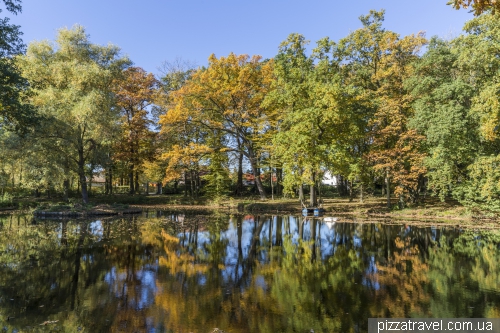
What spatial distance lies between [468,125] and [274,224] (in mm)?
16625

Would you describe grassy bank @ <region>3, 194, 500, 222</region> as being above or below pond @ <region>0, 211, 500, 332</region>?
above

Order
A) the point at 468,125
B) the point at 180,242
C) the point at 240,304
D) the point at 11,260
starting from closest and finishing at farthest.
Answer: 1. the point at 240,304
2. the point at 11,260
3. the point at 180,242
4. the point at 468,125

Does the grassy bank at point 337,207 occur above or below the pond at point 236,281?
above

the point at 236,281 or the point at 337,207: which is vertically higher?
the point at 337,207

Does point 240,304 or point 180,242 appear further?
point 180,242

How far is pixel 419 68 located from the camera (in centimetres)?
2702

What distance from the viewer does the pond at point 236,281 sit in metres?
6.08

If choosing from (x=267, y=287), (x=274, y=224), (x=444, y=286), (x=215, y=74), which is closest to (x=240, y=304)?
(x=267, y=287)

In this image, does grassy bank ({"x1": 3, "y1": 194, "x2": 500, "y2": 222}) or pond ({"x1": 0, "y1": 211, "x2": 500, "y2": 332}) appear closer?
pond ({"x1": 0, "y1": 211, "x2": 500, "y2": 332})

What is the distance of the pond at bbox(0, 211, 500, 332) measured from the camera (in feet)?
20.0

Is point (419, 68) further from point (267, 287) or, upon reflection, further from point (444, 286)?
point (267, 287)

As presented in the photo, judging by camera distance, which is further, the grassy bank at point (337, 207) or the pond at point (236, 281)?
the grassy bank at point (337, 207)

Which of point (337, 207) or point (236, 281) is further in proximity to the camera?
point (337, 207)

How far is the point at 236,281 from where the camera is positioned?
849 centimetres
